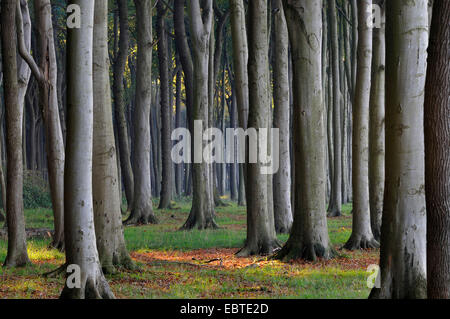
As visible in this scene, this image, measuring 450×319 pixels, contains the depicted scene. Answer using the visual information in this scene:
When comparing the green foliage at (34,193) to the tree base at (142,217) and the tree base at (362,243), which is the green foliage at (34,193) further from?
the tree base at (362,243)

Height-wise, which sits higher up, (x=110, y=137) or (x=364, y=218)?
(x=110, y=137)

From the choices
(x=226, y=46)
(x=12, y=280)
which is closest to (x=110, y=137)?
(x=12, y=280)

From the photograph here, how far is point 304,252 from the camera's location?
1322 cm

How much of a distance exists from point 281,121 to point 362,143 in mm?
3229

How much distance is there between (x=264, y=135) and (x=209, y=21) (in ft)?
25.0

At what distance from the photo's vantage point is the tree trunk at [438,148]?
635 cm

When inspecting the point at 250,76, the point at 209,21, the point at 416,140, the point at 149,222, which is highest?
the point at 209,21

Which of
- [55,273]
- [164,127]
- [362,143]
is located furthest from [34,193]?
[55,273]

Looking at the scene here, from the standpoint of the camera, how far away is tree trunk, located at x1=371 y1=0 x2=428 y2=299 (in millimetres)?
7918

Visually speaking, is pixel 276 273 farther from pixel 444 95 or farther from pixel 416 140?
pixel 444 95

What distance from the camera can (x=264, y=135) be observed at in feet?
48.4

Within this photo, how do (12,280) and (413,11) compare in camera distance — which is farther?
(12,280)

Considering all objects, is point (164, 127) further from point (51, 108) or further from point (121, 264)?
point (121, 264)
